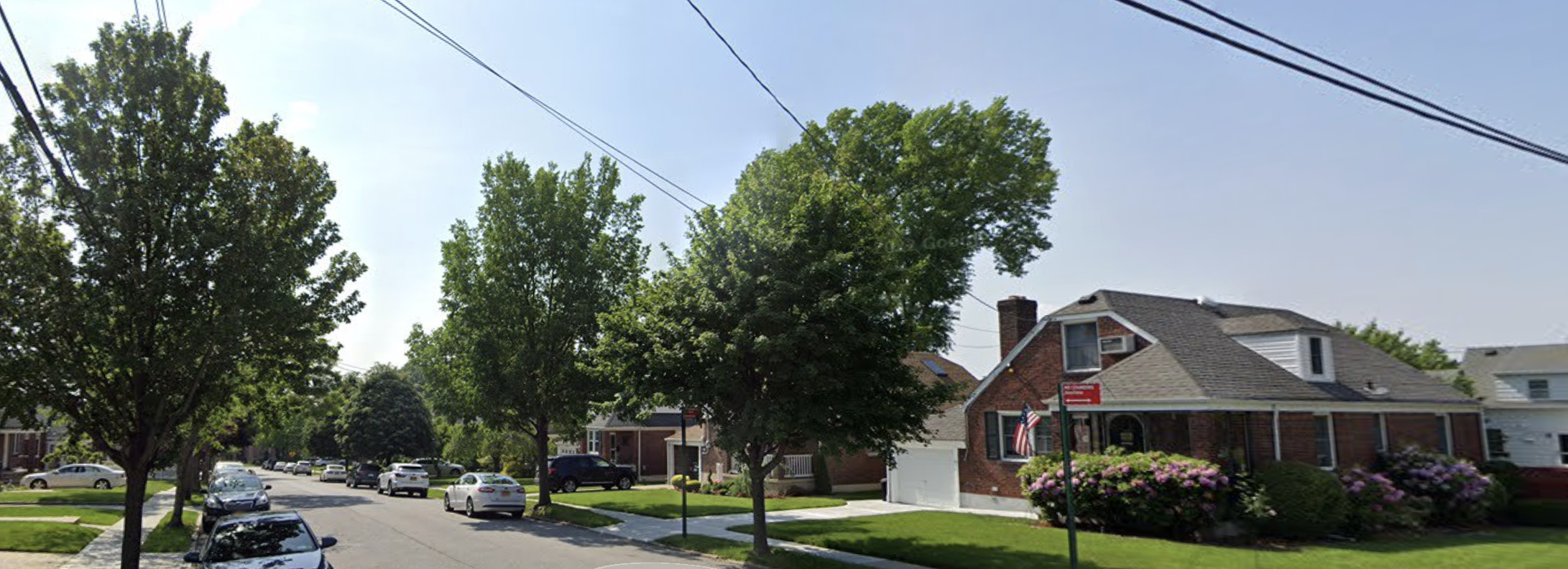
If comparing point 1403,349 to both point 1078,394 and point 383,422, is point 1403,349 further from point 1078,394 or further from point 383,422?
point 383,422

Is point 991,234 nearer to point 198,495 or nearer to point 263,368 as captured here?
point 263,368

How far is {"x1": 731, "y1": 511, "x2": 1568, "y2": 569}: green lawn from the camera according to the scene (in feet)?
52.2

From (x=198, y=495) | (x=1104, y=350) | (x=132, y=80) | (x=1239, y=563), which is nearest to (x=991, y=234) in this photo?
(x=1104, y=350)

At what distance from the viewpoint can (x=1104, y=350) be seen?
78.4ft

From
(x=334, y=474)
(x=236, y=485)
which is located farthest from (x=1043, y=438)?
(x=334, y=474)

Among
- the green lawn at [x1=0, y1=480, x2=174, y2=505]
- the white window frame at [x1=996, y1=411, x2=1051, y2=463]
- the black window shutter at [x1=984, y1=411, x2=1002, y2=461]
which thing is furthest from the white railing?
the green lawn at [x1=0, y1=480, x2=174, y2=505]

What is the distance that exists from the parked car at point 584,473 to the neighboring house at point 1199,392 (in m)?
19.8

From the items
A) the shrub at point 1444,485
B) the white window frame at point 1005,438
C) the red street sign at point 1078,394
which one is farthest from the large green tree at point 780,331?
the shrub at point 1444,485

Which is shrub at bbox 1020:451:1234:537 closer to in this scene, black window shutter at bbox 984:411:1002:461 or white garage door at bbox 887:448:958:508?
black window shutter at bbox 984:411:1002:461

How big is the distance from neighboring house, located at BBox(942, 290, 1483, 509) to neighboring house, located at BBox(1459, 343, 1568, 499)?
602cm

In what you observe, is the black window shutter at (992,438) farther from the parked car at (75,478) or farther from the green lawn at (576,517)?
the parked car at (75,478)

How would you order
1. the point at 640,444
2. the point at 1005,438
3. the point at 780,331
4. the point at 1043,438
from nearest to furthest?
the point at 780,331 < the point at 1043,438 < the point at 1005,438 < the point at 640,444

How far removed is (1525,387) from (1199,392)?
22.9 metres

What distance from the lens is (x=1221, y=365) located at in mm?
22047
